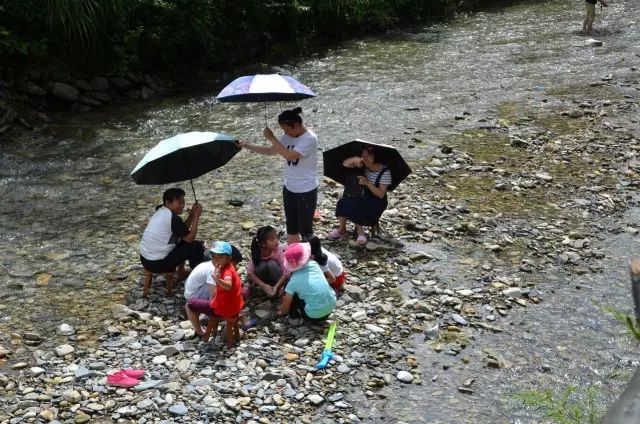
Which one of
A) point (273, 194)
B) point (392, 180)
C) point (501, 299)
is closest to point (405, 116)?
point (273, 194)

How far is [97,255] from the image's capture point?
923cm

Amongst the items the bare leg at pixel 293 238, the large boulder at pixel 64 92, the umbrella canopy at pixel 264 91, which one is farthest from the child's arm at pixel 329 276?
the large boulder at pixel 64 92

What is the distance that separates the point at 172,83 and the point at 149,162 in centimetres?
1028

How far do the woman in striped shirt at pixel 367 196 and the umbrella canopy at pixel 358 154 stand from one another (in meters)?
0.06

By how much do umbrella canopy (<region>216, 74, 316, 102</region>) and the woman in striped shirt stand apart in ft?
4.33

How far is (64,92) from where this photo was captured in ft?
50.1

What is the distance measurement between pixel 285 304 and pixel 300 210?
1209 mm

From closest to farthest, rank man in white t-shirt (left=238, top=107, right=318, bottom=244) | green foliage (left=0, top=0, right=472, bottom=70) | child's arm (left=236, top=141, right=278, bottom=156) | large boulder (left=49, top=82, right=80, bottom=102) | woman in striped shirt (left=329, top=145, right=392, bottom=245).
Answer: man in white t-shirt (left=238, top=107, right=318, bottom=244), child's arm (left=236, top=141, right=278, bottom=156), woman in striped shirt (left=329, top=145, right=392, bottom=245), green foliage (left=0, top=0, right=472, bottom=70), large boulder (left=49, top=82, right=80, bottom=102)

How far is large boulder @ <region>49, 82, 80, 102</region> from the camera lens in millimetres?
15227

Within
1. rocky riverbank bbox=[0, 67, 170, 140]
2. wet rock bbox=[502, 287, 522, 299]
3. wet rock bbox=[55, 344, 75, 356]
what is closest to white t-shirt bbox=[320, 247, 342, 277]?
wet rock bbox=[502, 287, 522, 299]

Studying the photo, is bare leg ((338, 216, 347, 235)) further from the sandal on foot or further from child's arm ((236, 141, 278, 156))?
child's arm ((236, 141, 278, 156))

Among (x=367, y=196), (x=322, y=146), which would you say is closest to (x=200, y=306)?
(x=367, y=196)

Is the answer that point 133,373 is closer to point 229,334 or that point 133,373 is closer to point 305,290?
→ point 229,334

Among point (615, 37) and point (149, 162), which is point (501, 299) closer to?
point (149, 162)
